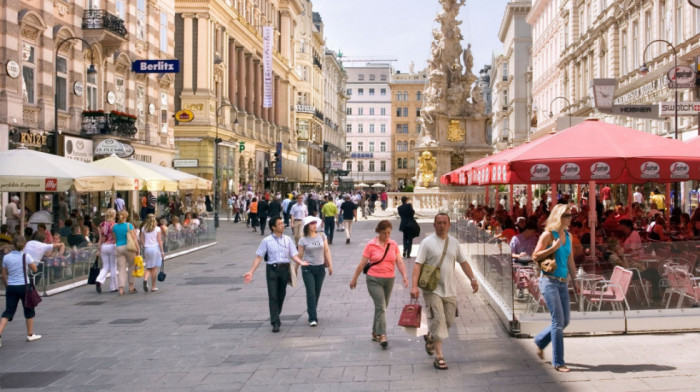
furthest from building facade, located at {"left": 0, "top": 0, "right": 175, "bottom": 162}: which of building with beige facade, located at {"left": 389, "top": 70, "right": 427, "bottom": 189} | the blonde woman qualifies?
building with beige facade, located at {"left": 389, "top": 70, "right": 427, "bottom": 189}

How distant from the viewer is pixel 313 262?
1055cm

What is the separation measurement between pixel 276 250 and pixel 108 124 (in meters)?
20.5

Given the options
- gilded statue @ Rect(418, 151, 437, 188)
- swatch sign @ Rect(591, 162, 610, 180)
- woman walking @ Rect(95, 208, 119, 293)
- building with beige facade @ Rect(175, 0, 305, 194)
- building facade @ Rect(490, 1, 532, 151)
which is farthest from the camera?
building facade @ Rect(490, 1, 532, 151)

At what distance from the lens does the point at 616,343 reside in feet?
29.3

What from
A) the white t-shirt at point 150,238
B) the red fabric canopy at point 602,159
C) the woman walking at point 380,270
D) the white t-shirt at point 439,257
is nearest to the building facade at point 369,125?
the white t-shirt at point 150,238

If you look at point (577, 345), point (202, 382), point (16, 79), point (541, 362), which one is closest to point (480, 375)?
point (541, 362)

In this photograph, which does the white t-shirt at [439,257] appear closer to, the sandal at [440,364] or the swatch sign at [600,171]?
the sandal at [440,364]

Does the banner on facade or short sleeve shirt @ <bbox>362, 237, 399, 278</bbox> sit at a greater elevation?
the banner on facade

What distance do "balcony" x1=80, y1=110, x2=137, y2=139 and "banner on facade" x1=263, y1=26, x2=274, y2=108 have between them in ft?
91.1

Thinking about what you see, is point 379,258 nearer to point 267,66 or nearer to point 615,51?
point 615,51

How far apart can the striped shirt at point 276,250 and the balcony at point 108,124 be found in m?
19.7

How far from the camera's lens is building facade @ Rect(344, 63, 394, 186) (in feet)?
415

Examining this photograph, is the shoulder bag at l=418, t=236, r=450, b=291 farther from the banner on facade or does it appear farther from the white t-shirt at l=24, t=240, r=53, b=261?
the banner on facade

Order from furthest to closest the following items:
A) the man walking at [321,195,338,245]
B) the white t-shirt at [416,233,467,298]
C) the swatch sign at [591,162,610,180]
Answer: the man walking at [321,195,338,245] < the swatch sign at [591,162,610,180] < the white t-shirt at [416,233,467,298]
